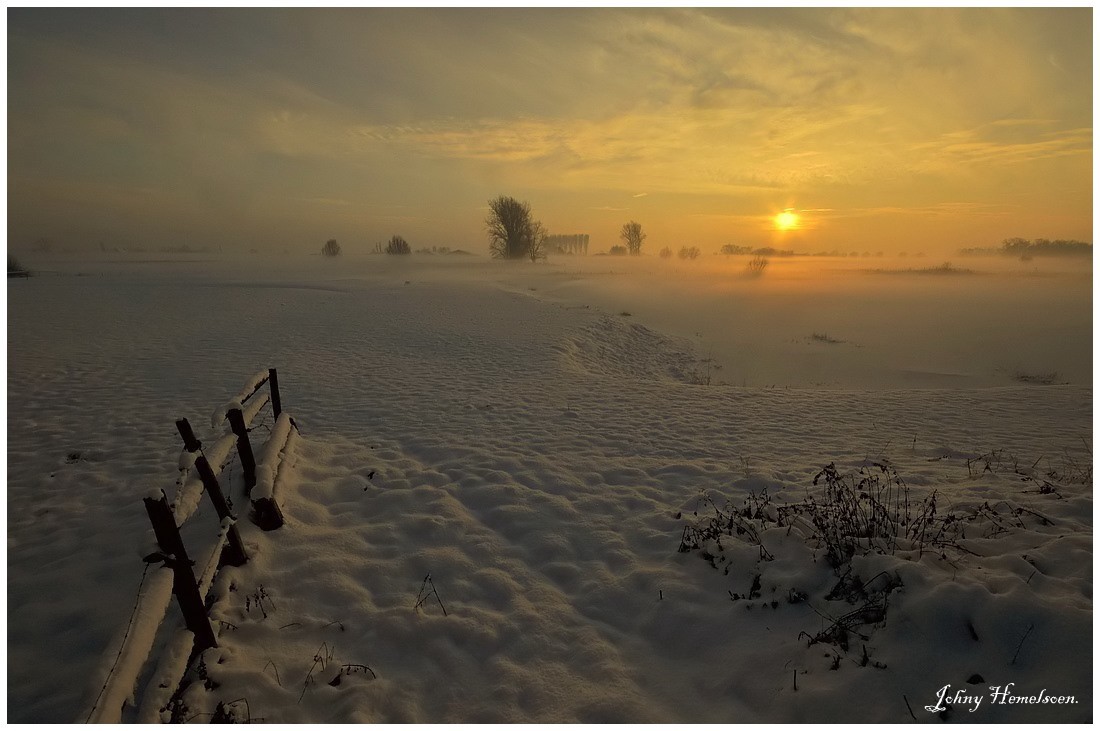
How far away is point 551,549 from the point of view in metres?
5.50

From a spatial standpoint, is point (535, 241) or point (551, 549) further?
point (535, 241)

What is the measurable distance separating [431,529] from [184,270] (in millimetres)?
57480

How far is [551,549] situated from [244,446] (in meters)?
3.75

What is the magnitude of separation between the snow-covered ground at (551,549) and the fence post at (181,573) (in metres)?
0.18

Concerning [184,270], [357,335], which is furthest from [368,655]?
[184,270]

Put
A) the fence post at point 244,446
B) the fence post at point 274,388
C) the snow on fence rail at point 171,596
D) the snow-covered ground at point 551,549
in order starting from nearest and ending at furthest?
the snow on fence rail at point 171,596 < the snow-covered ground at point 551,549 < the fence post at point 244,446 < the fence post at point 274,388

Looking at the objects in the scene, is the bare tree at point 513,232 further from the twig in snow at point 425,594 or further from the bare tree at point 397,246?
the twig in snow at point 425,594

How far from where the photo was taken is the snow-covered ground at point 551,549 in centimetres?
359

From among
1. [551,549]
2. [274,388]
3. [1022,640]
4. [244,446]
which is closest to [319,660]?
[551,549]

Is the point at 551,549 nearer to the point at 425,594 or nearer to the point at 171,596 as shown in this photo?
the point at 425,594

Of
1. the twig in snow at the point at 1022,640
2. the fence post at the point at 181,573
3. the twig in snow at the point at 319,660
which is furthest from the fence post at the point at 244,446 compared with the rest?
the twig in snow at the point at 1022,640

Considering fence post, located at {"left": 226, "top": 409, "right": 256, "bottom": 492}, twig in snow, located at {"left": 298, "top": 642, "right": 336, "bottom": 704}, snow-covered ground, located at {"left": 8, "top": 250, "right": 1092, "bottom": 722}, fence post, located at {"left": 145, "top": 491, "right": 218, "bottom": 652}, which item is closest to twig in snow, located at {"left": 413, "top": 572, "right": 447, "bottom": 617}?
snow-covered ground, located at {"left": 8, "top": 250, "right": 1092, "bottom": 722}

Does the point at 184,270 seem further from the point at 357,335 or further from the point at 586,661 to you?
the point at 586,661

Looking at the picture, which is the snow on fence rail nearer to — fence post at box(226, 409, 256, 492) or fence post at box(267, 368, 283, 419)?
fence post at box(226, 409, 256, 492)
